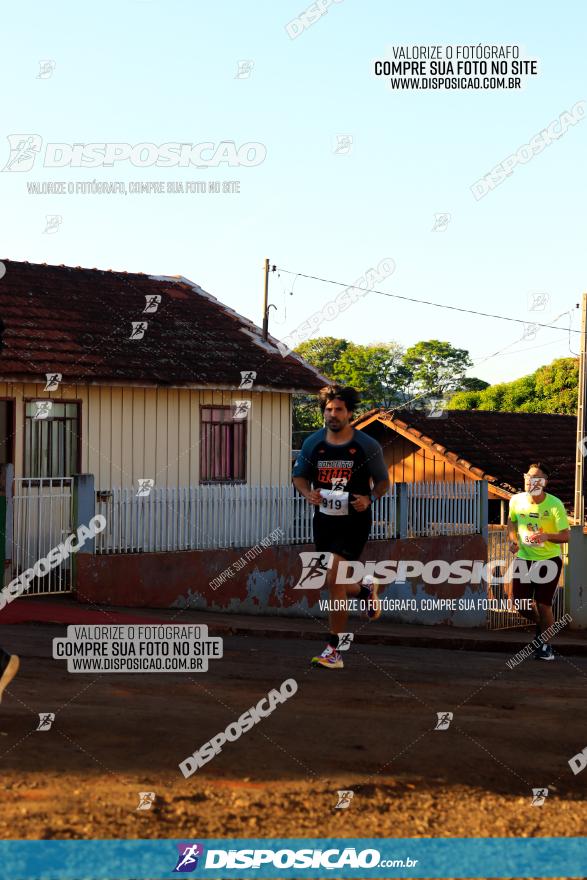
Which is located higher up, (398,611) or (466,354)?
(466,354)

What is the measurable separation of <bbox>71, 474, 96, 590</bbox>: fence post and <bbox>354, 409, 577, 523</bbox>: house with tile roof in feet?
49.6

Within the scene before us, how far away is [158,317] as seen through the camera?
21.5m

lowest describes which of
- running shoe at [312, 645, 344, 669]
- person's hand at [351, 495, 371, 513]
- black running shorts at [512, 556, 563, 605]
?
running shoe at [312, 645, 344, 669]

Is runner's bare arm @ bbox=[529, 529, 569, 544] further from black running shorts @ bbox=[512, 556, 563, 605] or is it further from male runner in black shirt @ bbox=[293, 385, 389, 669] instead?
male runner in black shirt @ bbox=[293, 385, 389, 669]

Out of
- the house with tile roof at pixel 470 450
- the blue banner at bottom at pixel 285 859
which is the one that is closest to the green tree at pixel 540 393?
the house with tile roof at pixel 470 450

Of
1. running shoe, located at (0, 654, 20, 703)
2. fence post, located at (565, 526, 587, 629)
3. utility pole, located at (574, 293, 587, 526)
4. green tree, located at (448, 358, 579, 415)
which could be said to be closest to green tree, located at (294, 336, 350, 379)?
green tree, located at (448, 358, 579, 415)

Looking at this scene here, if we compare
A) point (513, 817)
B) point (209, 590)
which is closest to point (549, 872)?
point (513, 817)

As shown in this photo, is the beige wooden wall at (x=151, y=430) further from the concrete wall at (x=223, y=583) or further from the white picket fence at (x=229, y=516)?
the concrete wall at (x=223, y=583)

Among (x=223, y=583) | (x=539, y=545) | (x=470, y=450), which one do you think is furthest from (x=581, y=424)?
(x=539, y=545)

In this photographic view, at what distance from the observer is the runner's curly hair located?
343 inches

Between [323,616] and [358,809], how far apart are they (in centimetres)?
1215

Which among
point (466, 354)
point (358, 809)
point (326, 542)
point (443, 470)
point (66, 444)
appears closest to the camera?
point (358, 809)

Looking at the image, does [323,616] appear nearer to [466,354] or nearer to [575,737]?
[575,737]

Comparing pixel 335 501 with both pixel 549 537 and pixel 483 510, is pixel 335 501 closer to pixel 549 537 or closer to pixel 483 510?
pixel 549 537
